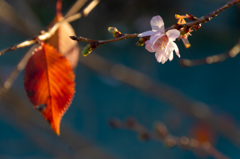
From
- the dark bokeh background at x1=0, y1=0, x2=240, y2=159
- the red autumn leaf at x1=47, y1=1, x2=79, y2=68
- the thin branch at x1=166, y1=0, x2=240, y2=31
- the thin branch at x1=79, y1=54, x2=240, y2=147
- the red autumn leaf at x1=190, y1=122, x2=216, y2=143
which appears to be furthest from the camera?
the dark bokeh background at x1=0, y1=0, x2=240, y2=159

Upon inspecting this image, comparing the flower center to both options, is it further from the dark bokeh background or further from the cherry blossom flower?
the dark bokeh background

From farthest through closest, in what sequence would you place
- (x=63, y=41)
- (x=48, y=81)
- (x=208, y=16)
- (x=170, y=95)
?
(x=170, y=95) < (x=63, y=41) < (x=48, y=81) < (x=208, y=16)

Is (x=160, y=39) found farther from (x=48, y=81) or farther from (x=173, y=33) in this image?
(x=48, y=81)

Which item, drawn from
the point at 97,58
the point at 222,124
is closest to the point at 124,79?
the point at 97,58

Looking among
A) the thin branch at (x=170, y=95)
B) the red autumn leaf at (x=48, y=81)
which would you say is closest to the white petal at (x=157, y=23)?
Result: the red autumn leaf at (x=48, y=81)

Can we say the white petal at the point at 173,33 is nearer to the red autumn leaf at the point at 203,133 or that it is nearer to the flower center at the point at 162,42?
the flower center at the point at 162,42

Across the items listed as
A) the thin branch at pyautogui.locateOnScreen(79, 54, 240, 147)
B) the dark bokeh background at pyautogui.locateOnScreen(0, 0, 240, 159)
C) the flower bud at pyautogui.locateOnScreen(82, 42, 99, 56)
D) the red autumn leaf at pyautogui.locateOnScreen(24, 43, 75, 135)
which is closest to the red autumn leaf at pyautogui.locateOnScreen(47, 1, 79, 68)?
the red autumn leaf at pyautogui.locateOnScreen(24, 43, 75, 135)

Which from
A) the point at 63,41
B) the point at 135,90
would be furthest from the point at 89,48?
the point at 135,90
